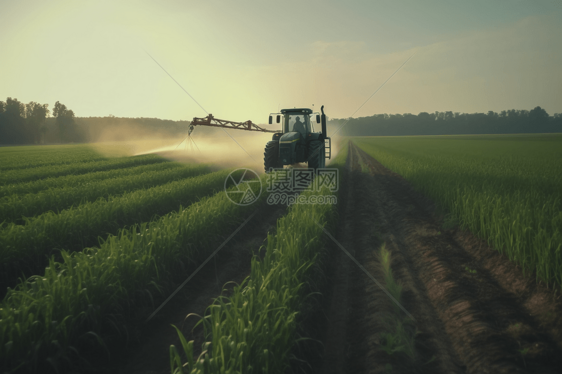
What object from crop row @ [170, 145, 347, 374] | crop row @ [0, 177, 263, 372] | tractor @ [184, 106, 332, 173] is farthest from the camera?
tractor @ [184, 106, 332, 173]

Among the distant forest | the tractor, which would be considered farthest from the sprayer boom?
the distant forest

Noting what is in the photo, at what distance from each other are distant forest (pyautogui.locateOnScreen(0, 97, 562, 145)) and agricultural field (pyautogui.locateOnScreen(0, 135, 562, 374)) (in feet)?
208

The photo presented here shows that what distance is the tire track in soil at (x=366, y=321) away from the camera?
125 inches

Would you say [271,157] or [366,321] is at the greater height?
[271,157]

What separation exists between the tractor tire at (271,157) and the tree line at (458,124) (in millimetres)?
128999

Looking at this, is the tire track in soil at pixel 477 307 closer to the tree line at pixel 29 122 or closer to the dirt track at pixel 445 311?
the dirt track at pixel 445 311

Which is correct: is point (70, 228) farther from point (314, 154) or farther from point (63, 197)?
point (314, 154)

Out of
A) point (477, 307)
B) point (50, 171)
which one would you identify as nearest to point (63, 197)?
point (50, 171)

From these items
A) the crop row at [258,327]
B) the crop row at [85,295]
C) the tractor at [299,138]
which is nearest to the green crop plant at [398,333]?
the crop row at [258,327]

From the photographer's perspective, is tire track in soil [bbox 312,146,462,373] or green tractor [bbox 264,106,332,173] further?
green tractor [bbox 264,106,332,173]

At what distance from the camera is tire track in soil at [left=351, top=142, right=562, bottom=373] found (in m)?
3.13

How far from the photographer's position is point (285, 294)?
10.7 feet

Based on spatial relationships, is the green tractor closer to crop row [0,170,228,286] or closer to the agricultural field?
crop row [0,170,228,286]

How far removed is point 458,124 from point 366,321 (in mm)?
164135
